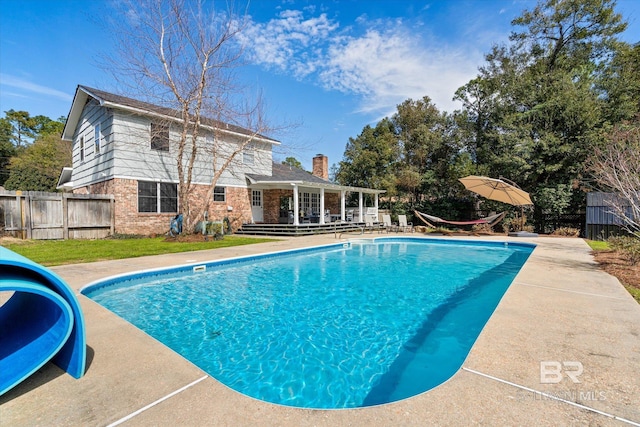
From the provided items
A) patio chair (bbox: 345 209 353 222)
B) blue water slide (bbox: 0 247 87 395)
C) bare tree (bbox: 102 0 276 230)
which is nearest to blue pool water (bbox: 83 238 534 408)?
blue water slide (bbox: 0 247 87 395)

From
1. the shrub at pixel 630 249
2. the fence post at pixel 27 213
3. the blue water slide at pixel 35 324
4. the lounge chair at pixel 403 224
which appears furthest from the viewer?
the lounge chair at pixel 403 224

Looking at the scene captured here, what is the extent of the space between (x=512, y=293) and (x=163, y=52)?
587 inches

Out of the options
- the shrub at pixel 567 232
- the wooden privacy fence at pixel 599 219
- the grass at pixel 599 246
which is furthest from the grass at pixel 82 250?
the shrub at pixel 567 232

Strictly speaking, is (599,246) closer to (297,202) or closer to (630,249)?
(630,249)

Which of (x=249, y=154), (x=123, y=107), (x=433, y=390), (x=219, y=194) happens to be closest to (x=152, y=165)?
(x=123, y=107)

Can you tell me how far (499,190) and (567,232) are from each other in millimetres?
5182

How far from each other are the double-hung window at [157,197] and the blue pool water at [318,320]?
7629 mm

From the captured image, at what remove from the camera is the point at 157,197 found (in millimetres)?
13930

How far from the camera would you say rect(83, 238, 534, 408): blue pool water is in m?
3.12

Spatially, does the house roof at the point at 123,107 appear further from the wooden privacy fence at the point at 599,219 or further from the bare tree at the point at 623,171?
the wooden privacy fence at the point at 599,219

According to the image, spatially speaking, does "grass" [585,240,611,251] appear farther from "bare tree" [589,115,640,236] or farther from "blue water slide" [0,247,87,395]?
"blue water slide" [0,247,87,395]

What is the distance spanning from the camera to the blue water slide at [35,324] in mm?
1992

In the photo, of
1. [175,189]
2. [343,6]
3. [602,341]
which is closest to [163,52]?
[175,189]

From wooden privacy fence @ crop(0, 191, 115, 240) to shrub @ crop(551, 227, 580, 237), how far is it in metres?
21.2
